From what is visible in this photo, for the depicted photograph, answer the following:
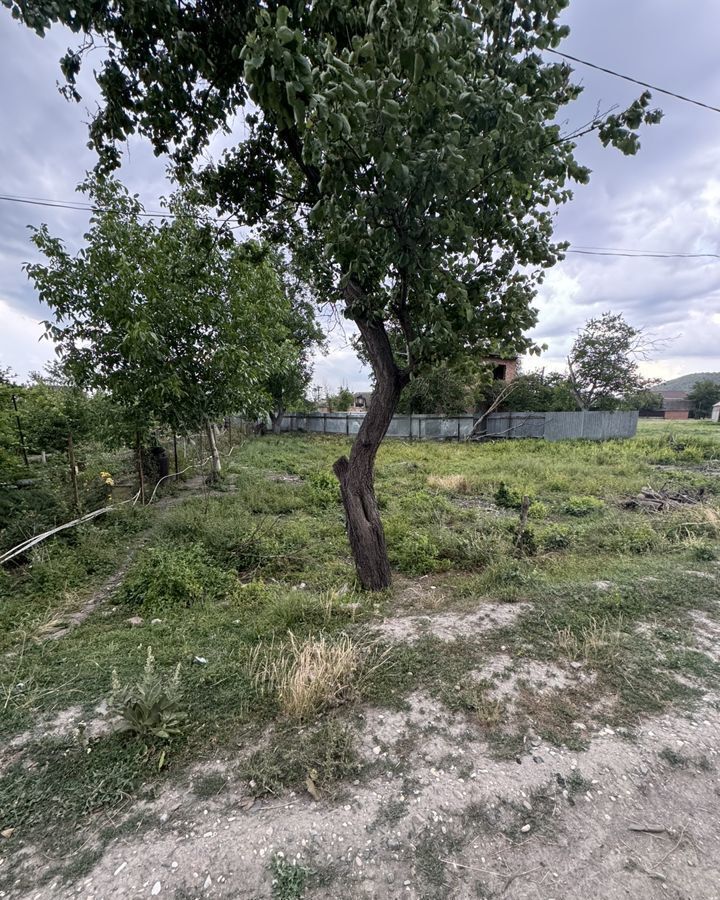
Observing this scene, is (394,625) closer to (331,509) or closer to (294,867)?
(294,867)

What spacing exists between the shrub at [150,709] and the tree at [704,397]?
64.2m

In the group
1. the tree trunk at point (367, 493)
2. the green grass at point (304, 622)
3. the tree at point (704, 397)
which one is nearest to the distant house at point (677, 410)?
the tree at point (704, 397)

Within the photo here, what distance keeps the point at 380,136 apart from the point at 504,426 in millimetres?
19652

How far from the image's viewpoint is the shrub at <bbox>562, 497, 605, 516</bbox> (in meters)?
6.55

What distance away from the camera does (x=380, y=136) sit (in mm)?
2018

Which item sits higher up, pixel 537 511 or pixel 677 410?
pixel 677 410

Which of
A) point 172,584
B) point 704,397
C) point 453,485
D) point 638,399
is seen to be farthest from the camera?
point 704,397

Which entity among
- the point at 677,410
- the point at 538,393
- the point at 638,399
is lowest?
the point at 677,410

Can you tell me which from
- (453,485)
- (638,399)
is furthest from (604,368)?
(453,485)

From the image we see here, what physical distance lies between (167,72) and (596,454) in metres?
13.2

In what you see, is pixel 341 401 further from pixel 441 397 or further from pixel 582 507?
pixel 582 507

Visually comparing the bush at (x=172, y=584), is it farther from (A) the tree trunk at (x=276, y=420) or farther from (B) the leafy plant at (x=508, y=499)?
(A) the tree trunk at (x=276, y=420)

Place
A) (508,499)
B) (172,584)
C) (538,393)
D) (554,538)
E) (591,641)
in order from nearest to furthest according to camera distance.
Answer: (591,641), (172,584), (554,538), (508,499), (538,393)

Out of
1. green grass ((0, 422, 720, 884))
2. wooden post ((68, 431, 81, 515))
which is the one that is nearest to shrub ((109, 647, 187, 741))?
green grass ((0, 422, 720, 884))
